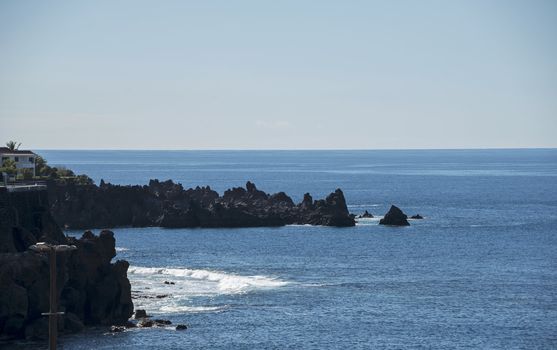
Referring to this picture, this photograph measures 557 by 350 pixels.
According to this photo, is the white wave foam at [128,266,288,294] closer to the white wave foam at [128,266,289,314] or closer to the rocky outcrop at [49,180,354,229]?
the white wave foam at [128,266,289,314]

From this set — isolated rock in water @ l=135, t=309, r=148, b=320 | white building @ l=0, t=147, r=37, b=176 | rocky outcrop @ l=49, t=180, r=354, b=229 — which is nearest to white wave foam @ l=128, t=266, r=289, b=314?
isolated rock in water @ l=135, t=309, r=148, b=320

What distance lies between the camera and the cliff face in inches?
3164

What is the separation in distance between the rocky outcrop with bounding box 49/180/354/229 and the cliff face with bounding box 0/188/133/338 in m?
79.3

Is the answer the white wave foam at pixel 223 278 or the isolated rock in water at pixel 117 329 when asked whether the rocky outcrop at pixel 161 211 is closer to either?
the white wave foam at pixel 223 278

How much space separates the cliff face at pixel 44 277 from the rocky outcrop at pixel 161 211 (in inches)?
3121

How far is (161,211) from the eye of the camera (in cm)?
18700

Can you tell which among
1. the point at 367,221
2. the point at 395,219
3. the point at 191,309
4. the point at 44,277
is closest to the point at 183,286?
the point at 191,309

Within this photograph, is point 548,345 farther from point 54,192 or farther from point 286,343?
point 54,192

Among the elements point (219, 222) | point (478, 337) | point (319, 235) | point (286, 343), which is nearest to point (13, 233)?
point (286, 343)

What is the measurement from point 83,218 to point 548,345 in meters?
107

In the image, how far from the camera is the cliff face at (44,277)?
8038 cm

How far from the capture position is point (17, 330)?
80.8 meters

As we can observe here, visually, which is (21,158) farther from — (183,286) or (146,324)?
(146,324)

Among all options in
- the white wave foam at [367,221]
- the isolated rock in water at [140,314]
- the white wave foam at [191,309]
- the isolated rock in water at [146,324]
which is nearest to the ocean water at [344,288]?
the white wave foam at [191,309]
